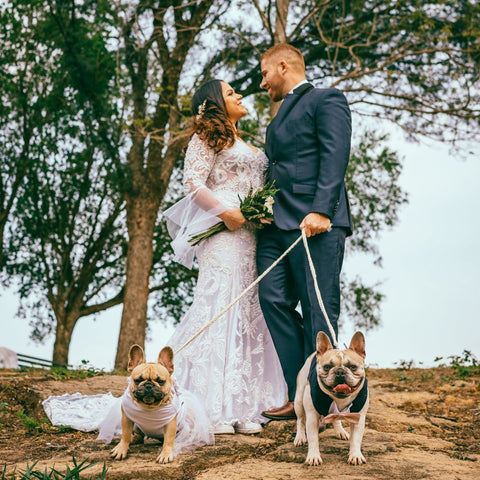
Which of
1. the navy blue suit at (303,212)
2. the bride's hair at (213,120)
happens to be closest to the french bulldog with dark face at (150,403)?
the navy blue suit at (303,212)

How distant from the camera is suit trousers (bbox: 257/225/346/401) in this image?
4.45m

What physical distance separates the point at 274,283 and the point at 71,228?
521 inches

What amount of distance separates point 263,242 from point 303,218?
0.54 metres

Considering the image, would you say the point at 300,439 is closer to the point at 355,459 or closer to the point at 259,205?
the point at 355,459

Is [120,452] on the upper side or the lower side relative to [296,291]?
lower

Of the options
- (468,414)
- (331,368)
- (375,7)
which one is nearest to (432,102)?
(375,7)

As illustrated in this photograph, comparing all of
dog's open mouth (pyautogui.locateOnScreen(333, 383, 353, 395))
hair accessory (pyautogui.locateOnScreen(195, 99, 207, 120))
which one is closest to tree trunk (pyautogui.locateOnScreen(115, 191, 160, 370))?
hair accessory (pyautogui.locateOnScreen(195, 99, 207, 120))

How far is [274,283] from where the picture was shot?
15.7ft

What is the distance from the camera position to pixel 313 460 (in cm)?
369

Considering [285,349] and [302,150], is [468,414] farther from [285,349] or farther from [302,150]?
[302,150]

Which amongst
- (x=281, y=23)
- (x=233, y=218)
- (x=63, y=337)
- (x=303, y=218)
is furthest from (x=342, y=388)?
(x=63, y=337)

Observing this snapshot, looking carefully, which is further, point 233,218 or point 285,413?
point 233,218

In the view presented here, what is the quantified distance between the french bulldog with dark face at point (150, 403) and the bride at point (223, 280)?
79cm

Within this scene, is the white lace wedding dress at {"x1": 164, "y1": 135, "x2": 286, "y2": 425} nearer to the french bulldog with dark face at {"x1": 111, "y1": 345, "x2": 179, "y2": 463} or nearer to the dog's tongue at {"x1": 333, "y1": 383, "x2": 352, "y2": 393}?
the french bulldog with dark face at {"x1": 111, "y1": 345, "x2": 179, "y2": 463}
